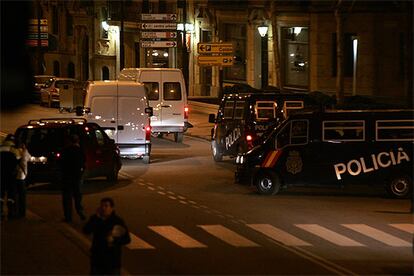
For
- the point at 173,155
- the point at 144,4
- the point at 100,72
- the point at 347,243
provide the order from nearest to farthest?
the point at 347,243 → the point at 173,155 → the point at 144,4 → the point at 100,72

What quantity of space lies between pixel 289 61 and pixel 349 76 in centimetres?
488

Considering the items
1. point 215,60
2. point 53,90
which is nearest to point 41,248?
point 215,60

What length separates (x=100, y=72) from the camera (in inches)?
2571

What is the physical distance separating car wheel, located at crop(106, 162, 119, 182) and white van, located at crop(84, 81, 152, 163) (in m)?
3.71

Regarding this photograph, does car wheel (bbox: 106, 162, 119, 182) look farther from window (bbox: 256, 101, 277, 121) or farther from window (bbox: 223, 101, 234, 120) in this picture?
window (bbox: 223, 101, 234, 120)

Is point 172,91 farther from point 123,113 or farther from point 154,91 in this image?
point 123,113

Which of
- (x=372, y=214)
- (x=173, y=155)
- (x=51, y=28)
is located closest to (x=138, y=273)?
(x=372, y=214)

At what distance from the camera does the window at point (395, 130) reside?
21.2m

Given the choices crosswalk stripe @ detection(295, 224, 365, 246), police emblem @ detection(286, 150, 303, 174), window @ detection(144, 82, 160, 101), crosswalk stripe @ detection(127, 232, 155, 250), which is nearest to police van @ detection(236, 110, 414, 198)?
police emblem @ detection(286, 150, 303, 174)

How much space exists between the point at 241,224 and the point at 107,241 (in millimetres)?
7408

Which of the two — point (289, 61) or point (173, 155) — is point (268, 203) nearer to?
point (173, 155)

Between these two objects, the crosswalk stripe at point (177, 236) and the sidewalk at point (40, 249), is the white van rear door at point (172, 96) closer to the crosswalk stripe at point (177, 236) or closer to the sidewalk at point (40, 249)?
the sidewalk at point (40, 249)

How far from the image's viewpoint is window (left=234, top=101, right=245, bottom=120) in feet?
86.5

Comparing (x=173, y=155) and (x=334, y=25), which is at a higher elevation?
(x=334, y=25)
